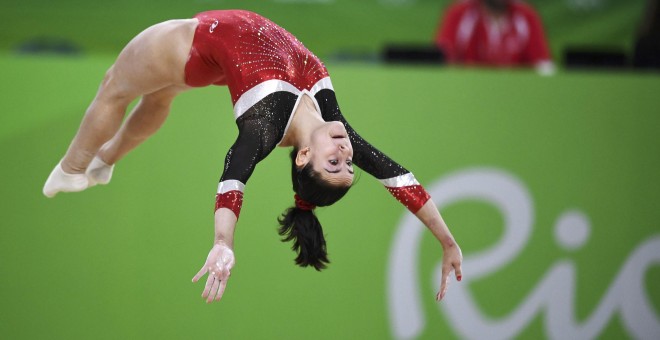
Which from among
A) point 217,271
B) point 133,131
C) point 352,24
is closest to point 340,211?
point 133,131

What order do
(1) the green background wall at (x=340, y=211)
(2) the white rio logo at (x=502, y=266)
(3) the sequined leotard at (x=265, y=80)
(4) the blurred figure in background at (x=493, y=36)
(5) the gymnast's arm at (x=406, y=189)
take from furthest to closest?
1. (4) the blurred figure in background at (x=493, y=36)
2. (2) the white rio logo at (x=502, y=266)
3. (1) the green background wall at (x=340, y=211)
4. (5) the gymnast's arm at (x=406, y=189)
5. (3) the sequined leotard at (x=265, y=80)

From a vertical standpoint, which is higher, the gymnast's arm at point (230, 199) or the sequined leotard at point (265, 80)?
the sequined leotard at point (265, 80)

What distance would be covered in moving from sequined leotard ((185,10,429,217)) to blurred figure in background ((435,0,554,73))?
1.96m

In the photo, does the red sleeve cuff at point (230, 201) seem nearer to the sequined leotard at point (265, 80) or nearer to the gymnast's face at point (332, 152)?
the sequined leotard at point (265, 80)

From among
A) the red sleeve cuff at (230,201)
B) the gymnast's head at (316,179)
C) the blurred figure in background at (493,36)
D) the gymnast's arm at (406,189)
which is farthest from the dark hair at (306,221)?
the blurred figure in background at (493,36)

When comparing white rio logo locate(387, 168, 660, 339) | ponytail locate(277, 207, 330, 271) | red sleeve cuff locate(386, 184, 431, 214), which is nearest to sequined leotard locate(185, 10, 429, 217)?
red sleeve cuff locate(386, 184, 431, 214)

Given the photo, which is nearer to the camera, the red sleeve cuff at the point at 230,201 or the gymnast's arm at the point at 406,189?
the red sleeve cuff at the point at 230,201

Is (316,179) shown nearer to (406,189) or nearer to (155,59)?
(406,189)

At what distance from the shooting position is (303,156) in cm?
301

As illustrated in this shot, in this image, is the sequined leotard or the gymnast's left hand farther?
the sequined leotard

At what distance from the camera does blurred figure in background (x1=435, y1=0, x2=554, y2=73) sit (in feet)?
16.4

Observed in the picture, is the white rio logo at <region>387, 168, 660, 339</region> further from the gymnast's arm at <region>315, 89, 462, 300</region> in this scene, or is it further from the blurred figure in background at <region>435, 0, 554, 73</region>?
the gymnast's arm at <region>315, 89, 462, 300</region>

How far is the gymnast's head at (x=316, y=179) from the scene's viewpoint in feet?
9.66

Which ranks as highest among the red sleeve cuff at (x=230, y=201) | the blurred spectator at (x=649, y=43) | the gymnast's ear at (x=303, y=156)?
the blurred spectator at (x=649, y=43)
